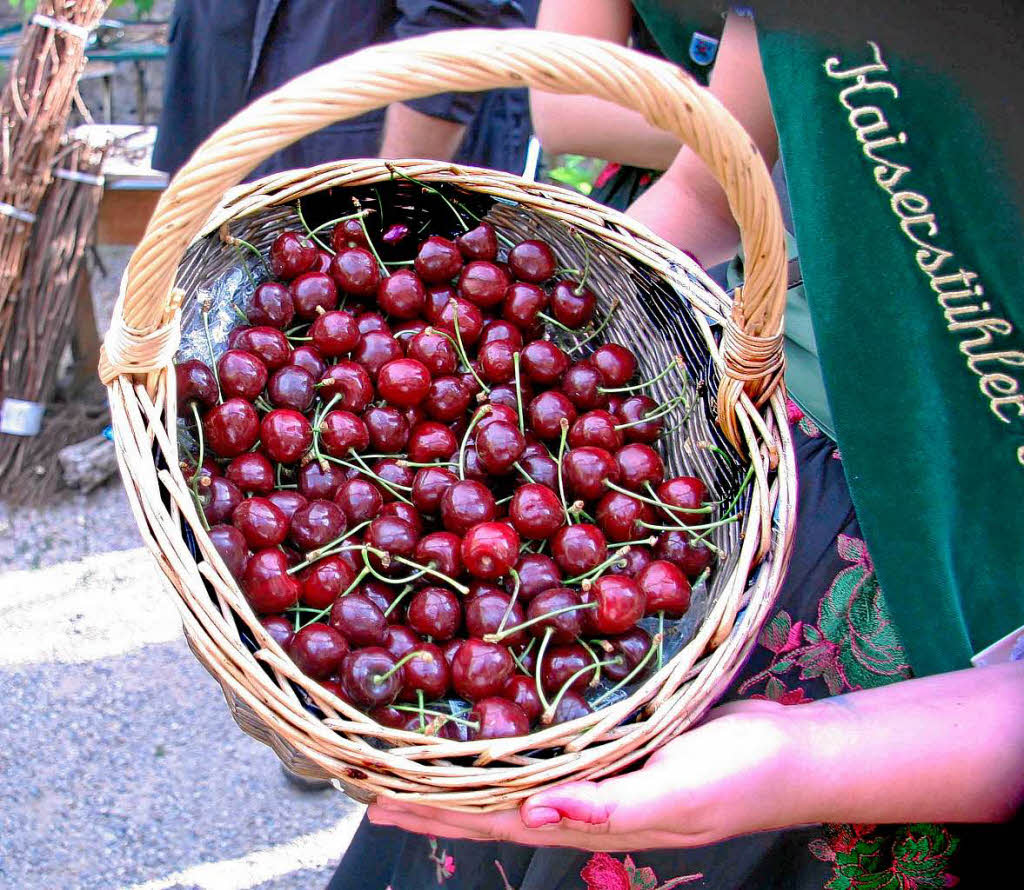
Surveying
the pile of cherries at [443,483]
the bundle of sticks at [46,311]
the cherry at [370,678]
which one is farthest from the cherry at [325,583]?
the bundle of sticks at [46,311]

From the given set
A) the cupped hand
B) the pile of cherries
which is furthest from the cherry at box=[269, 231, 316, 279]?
the cupped hand

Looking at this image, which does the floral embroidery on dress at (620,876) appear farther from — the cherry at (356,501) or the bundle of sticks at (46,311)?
the bundle of sticks at (46,311)

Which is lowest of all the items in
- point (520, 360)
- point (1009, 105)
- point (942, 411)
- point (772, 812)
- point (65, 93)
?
point (65, 93)

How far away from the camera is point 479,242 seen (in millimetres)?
1295

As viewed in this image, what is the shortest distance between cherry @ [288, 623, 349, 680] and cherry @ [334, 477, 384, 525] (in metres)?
0.19

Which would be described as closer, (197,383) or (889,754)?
(889,754)

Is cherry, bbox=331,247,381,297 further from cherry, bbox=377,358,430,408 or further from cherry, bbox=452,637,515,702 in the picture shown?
cherry, bbox=452,637,515,702

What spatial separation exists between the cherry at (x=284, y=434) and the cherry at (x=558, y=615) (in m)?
0.35

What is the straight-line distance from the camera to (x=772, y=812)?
85 cm

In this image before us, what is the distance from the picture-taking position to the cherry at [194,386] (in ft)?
3.57

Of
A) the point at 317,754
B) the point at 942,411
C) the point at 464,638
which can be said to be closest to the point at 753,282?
the point at 942,411

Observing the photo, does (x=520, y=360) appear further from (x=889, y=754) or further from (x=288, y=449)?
(x=889, y=754)

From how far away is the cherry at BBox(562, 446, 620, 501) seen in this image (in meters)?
1.12

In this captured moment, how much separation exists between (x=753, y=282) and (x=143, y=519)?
0.65 m
